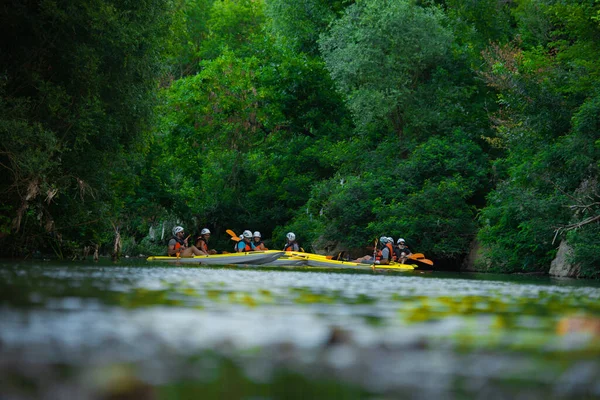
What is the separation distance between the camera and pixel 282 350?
4.77m

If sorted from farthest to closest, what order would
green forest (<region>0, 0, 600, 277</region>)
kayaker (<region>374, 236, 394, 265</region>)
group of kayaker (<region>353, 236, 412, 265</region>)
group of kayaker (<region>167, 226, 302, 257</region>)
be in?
group of kayaker (<region>167, 226, 302, 257</region>) → group of kayaker (<region>353, 236, 412, 265</region>) → kayaker (<region>374, 236, 394, 265</region>) → green forest (<region>0, 0, 600, 277</region>)

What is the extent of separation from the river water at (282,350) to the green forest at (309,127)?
13809mm

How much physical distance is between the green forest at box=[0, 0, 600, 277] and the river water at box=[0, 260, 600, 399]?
13.8 m

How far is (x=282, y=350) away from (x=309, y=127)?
4157 cm

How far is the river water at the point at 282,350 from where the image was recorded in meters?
3.62

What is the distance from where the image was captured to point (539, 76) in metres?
28.3

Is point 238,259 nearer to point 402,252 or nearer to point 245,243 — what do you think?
point 245,243

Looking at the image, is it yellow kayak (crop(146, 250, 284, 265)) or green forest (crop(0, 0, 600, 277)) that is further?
yellow kayak (crop(146, 250, 284, 265))

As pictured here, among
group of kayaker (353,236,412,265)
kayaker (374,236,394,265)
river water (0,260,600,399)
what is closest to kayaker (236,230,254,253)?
group of kayaker (353,236,412,265)

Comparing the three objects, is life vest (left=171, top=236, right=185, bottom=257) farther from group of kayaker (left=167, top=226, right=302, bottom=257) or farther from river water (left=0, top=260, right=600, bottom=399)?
river water (left=0, top=260, right=600, bottom=399)

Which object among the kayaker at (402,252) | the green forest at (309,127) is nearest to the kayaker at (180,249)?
the green forest at (309,127)

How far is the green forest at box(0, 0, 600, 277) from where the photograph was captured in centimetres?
2148

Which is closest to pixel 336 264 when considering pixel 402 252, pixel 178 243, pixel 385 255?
pixel 385 255

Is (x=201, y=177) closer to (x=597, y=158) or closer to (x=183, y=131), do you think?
(x=183, y=131)
